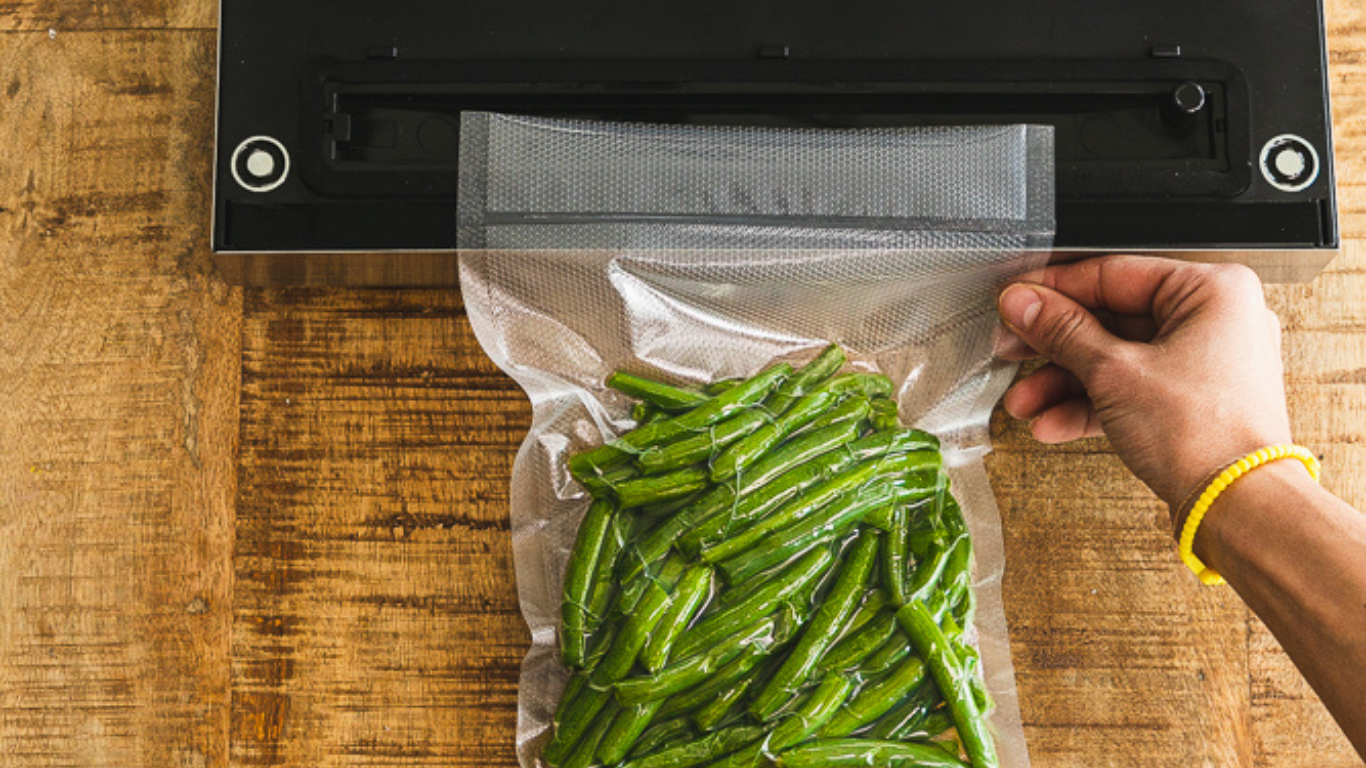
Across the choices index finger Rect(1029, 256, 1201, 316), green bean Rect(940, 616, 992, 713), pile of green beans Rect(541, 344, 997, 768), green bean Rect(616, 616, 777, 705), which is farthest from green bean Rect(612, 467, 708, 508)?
index finger Rect(1029, 256, 1201, 316)

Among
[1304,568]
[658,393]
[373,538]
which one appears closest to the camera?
[1304,568]

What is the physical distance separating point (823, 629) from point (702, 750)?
13 cm

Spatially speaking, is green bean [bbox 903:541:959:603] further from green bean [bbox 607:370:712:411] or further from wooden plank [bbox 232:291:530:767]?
wooden plank [bbox 232:291:530:767]

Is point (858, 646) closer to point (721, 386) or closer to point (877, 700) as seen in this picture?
point (877, 700)

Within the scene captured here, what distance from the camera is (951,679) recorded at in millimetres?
802

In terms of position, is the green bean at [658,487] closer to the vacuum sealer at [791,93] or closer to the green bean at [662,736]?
the green bean at [662,736]

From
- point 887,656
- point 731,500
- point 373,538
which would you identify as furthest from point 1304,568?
point 373,538

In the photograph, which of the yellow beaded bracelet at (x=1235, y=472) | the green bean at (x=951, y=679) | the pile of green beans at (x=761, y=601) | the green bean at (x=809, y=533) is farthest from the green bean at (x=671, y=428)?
the yellow beaded bracelet at (x=1235, y=472)

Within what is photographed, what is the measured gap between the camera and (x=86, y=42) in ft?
3.37

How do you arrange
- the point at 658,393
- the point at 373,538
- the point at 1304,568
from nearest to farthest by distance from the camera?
1. the point at 1304,568
2. the point at 658,393
3. the point at 373,538

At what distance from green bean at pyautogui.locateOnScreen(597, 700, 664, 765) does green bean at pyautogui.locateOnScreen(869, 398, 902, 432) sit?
0.28 metres

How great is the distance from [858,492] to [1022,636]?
269 millimetres

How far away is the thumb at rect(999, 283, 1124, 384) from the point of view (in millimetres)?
869

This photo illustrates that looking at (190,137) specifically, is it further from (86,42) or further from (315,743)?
(315,743)
